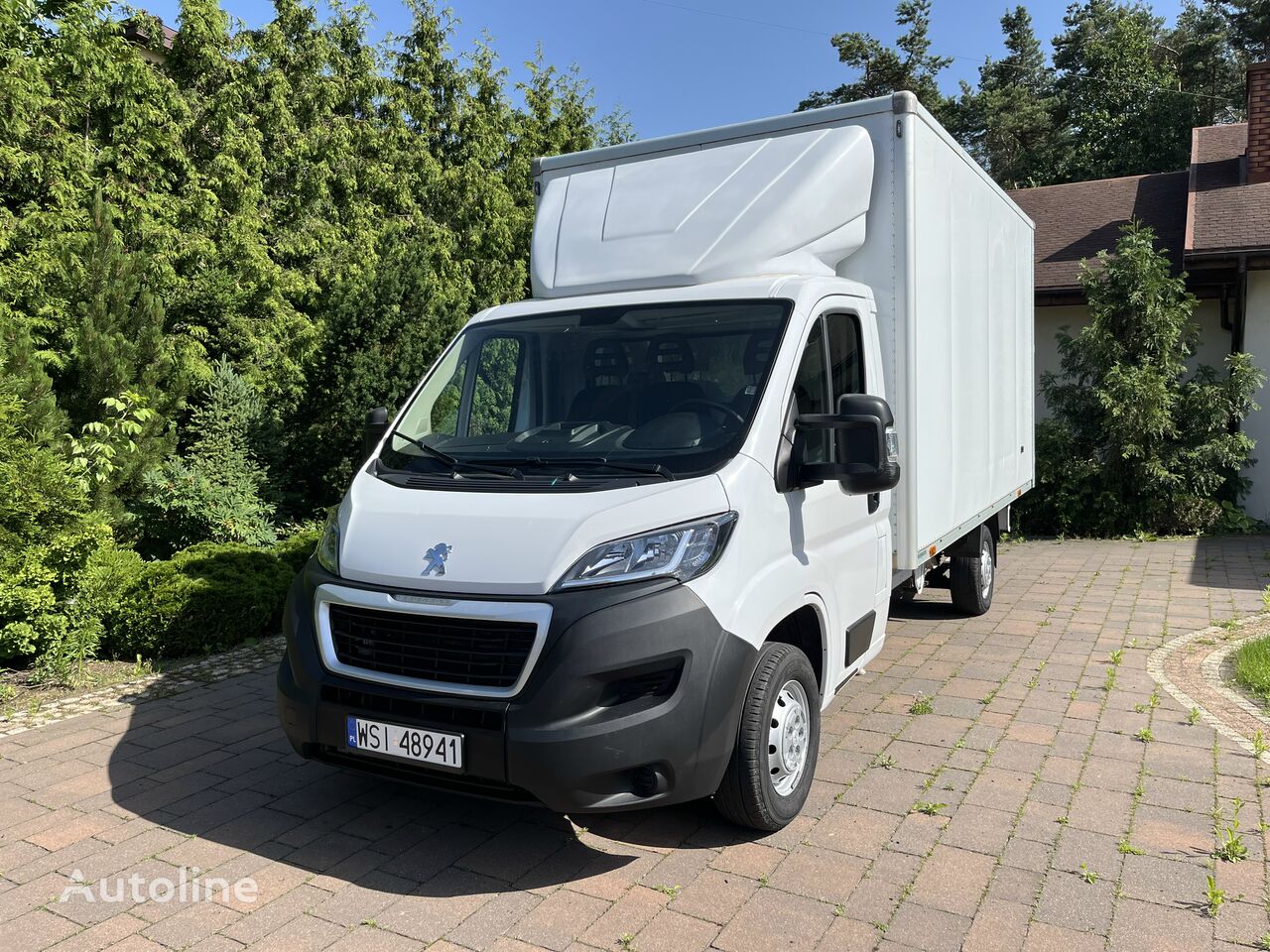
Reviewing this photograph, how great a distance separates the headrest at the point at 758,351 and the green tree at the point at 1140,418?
955 centimetres

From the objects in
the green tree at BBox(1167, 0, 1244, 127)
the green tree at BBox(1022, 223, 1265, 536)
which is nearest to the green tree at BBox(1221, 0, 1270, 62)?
the green tree at BBox(1167, 0, 1244, 127)

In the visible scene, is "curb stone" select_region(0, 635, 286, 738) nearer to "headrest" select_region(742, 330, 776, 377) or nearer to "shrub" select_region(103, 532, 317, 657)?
"shrub" select_region(103, 532, 317, 657)

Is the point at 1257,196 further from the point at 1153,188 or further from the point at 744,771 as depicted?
the point at 744,771

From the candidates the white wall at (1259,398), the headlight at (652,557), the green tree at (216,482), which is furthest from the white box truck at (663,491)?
the white wall at (1259,398)

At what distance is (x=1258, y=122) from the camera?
1517cm

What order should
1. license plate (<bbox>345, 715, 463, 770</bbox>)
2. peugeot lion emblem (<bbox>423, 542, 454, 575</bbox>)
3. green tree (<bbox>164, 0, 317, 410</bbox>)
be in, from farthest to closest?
green tree (<bbox>164, 0, 317, 410</bbox>)
peugeot lion emblem (<bbox>423, 542, 454, 575</bbox>)
license plate (<bbox>345, 715, 463, 770</bbox>)

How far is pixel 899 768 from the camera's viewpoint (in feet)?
15.0

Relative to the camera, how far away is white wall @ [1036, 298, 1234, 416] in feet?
45.8

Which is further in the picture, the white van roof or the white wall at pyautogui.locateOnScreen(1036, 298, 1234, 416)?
the white wall at pyautogui.locateOnScreen(1036, 298, 1234, 416)

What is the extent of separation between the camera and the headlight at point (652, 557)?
10.9ft

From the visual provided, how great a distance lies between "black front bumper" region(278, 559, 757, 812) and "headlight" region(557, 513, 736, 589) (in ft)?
0.17

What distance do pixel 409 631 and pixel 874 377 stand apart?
265cm

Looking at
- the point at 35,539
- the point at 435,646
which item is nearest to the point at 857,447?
the point at 435,646

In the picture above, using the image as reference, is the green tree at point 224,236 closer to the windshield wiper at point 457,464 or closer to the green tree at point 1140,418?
the windshield wiper at point 457,464
